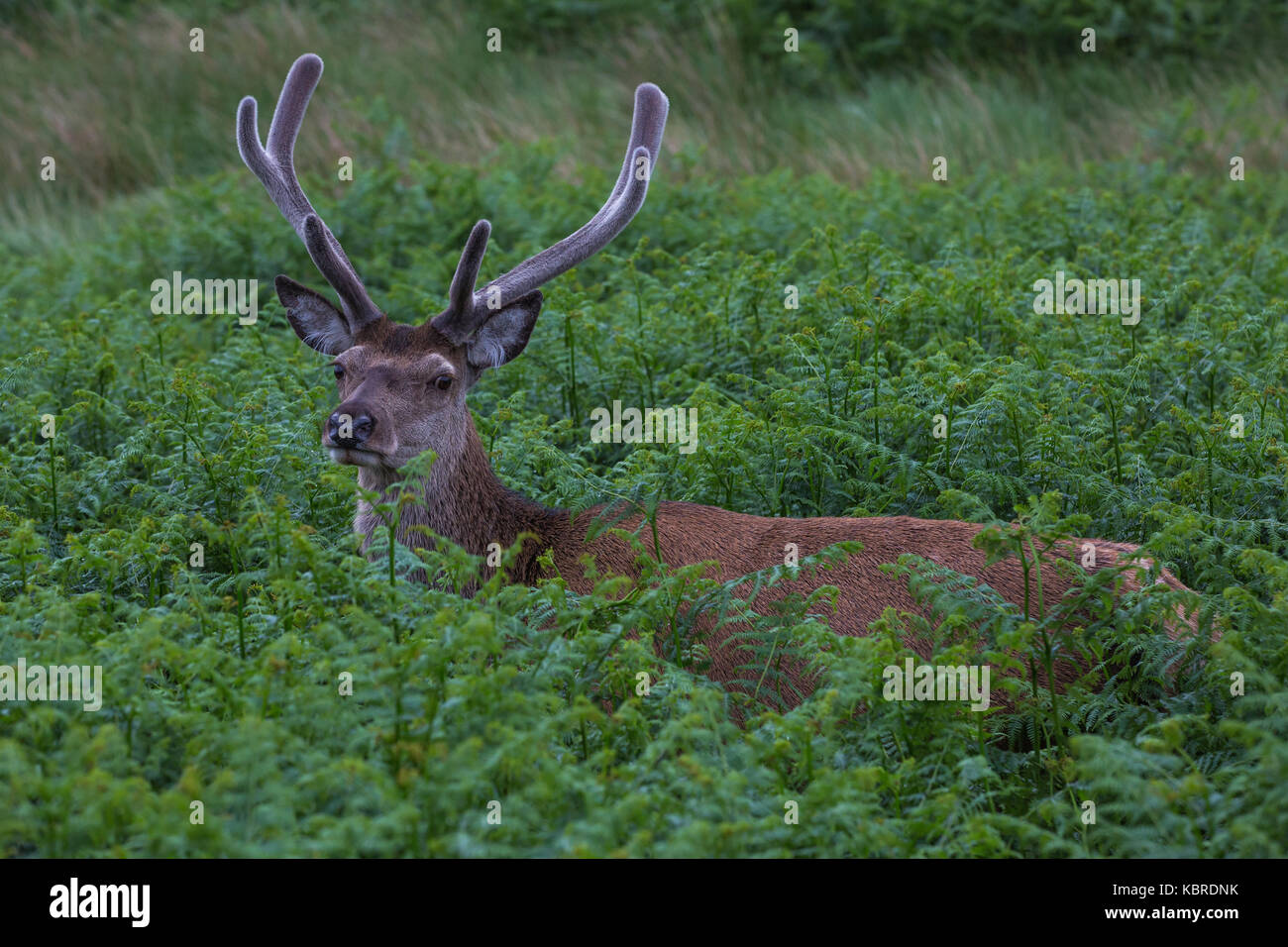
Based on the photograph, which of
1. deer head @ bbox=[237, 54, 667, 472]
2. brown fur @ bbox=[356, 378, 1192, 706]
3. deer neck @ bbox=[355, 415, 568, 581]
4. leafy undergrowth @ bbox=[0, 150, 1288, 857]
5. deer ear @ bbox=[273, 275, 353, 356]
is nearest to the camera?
leafy undergrowth @ bbox=[0, 150, 1288, 857]

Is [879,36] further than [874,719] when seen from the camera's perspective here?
Yes

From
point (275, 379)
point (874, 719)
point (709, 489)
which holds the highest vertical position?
point (275, 379)

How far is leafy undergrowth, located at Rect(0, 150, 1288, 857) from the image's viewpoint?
3664 mm

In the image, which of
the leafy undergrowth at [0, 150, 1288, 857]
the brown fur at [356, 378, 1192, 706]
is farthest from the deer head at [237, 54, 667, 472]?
the leafy undergrowth at [0, 150, 1288, 857]

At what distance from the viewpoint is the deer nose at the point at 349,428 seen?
17.1 ft

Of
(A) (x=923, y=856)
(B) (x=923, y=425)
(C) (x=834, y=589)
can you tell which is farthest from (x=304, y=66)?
(A) (x=923, y=856)

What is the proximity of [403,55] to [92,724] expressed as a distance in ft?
38.5

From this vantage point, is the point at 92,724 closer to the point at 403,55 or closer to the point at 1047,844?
the point at 1047,844

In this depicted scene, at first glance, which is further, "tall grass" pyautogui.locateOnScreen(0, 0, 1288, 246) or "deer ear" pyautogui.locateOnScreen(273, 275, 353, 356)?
"tall grass" pyautogui.locateOnScreen(0, 0, 1288, 246)

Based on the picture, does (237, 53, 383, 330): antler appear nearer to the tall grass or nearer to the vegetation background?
the vegetation background

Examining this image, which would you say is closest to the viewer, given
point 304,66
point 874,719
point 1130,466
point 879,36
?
point 874,719

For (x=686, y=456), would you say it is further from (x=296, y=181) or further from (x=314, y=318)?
(x=296, y=181)

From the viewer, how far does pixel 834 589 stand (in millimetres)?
4730

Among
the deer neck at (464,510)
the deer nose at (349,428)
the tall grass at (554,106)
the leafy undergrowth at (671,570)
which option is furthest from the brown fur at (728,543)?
the tall grass at (554,106)
